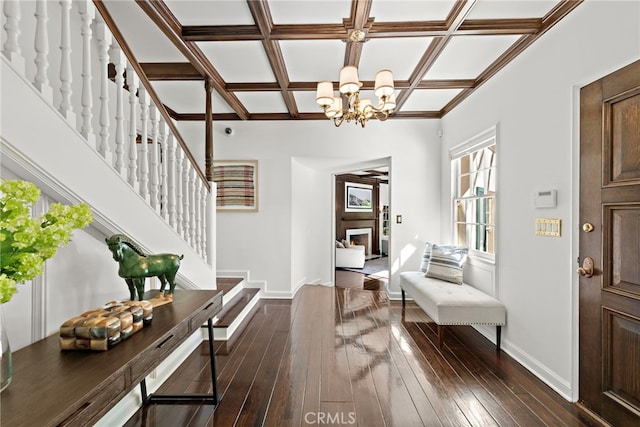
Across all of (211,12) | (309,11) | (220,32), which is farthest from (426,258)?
(211,12)

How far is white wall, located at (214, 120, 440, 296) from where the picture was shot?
456 centimetres

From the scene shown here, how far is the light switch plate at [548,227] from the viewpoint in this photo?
7.41 ft

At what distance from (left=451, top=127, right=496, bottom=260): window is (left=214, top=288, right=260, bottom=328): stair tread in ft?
9.28

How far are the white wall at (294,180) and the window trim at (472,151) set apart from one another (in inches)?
12.9

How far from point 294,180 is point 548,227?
3334mm

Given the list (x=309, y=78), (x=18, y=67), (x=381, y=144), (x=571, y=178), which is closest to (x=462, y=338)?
(x=571, y=178)

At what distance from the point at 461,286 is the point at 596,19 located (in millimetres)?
2541

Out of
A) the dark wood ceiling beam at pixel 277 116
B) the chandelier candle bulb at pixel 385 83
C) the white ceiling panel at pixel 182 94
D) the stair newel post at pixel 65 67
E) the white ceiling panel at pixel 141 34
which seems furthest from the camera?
the dark wood ceiling beam at pixel 277 116

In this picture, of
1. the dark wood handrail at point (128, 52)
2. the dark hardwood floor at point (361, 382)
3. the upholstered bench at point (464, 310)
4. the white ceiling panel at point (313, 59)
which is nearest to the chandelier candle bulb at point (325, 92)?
the white ceiling panel at point (313, 59)

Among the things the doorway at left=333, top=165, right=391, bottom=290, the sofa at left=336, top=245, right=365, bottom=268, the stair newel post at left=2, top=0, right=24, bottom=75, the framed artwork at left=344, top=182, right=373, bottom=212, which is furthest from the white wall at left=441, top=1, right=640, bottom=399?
the framed artwork at left=344, top=182, right=373, bottom=212

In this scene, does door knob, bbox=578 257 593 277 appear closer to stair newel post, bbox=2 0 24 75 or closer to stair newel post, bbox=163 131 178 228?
stair newel post, bbox=163 131 178 228

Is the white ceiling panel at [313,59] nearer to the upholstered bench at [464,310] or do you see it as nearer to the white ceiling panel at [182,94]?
the white ceiling panel at [182,94]

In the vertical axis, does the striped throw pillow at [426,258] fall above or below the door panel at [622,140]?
below

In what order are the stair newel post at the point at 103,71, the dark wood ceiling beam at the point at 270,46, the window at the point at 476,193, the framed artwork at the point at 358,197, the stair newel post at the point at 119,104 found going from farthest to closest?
the framed artwork at the point at 358,197 → the window at the point at 476,193 → the dark wood ceiling beam at the point at 270,46 → the stair newel post at the point at 119,104 → the stair newel post at the point at 103,71
